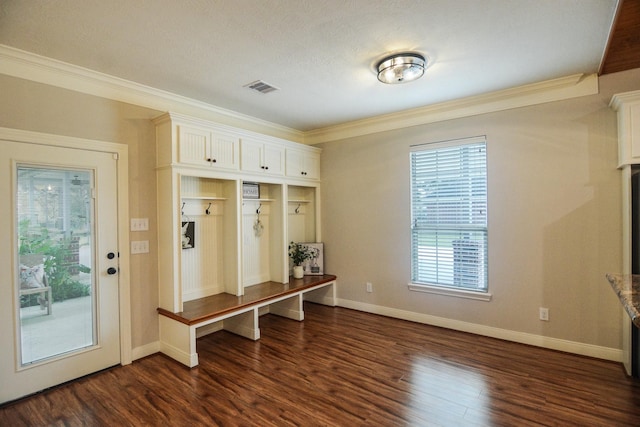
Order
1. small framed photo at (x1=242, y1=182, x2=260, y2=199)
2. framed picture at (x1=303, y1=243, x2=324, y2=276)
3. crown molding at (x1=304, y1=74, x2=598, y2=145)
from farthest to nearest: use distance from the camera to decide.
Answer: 1. framed picture at (x1=303, y1=243, x2=324, y2=276)
2. small framed photo at (x1=242, y1=182, x2=260, y2=199)
3. crown molding at (x1=304, y1=74, x2=598, y2=145)

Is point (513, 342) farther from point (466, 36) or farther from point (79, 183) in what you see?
point (79, 183)

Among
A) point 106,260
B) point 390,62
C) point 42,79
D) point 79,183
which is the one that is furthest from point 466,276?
point 42,79

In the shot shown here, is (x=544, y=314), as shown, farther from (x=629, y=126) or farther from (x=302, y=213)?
(x=302, y=213)

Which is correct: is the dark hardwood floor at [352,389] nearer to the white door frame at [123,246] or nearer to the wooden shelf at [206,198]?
the white door frame at [123,246]

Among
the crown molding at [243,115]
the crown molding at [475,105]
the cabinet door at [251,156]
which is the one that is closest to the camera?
the crown molding at [243,115]

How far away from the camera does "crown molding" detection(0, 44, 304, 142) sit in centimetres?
247

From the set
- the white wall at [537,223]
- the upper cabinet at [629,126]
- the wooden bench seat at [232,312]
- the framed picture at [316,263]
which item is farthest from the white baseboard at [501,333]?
the upper cabinet at [629,126]

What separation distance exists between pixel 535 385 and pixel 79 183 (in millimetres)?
4178

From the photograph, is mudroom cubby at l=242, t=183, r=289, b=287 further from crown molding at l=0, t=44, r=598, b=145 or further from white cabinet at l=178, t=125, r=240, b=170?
crown molding at l=0, t=44, r=598, b=145

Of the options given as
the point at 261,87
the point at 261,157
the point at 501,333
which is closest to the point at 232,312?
the point at 261,157

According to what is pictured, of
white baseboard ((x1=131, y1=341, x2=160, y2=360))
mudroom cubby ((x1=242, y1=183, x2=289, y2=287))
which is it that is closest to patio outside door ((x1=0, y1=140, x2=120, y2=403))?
white baseboard ((x1=131, y1=341, x2=160, y2=360))

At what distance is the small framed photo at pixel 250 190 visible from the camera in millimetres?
4047

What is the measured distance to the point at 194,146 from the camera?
3240 millimetres

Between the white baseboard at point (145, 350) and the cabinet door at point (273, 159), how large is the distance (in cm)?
225
